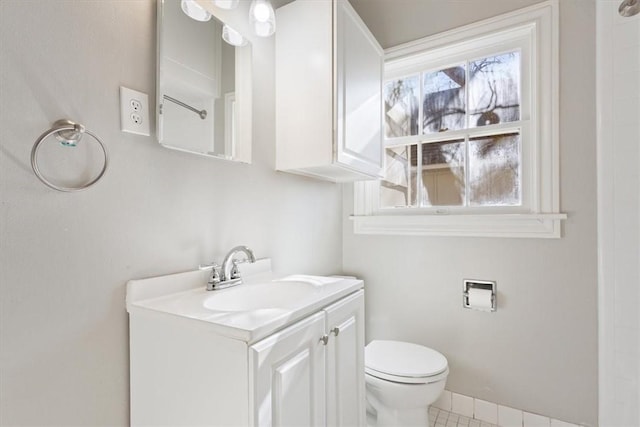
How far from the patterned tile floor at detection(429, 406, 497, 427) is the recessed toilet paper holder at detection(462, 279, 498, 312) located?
0.59 metres

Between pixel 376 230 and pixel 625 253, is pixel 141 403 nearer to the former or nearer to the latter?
pixel 376 230

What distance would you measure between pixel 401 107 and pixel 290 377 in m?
1.76

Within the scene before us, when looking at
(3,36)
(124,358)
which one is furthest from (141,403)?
(3,36)

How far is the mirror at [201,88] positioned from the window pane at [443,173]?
114 centimetres

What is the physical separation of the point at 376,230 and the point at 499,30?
1276 mm

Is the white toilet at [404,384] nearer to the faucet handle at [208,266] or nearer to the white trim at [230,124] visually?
the faucet handle at [208,266]

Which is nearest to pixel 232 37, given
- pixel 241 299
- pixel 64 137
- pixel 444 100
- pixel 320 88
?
pixel 320 88

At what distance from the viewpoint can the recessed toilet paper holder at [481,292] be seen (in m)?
1.62

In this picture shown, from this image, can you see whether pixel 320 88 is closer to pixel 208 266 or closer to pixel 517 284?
pixel 208 266

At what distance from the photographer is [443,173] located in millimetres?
1875

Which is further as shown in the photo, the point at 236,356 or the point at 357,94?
the point at 357,94

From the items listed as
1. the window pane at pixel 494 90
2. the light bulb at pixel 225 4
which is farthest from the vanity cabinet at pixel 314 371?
the window pane at pixel 494 90

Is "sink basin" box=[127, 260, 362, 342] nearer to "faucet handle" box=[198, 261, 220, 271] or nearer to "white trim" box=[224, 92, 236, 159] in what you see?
"faucet handle" box=[198, 261, 220, 271]

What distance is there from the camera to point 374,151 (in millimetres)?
1728
